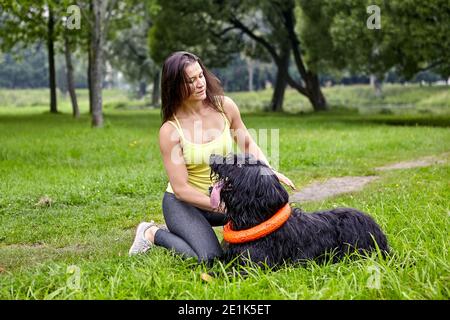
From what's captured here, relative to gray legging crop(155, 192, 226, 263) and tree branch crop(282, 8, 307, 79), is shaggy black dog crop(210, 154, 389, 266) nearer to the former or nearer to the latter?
gray legging crop(155, 192, 226, 263)

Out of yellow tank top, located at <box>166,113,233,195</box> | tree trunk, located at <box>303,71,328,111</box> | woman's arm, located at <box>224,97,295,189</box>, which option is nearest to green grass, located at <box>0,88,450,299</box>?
yellow tank top, located at <box>166,113,233,195</box>

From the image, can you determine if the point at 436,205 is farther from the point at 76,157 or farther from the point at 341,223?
the point at 76,157

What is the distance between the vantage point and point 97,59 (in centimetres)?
2150

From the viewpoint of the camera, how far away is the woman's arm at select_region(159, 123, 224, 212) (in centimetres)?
502

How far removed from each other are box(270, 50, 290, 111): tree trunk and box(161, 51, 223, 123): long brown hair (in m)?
29.4

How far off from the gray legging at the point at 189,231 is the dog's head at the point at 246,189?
66 cm

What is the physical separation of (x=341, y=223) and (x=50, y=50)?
29537 mm

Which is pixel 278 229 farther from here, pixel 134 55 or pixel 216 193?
pixel 134 55

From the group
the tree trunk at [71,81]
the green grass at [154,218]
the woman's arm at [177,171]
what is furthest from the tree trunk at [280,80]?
the woman's arm at [177,171]

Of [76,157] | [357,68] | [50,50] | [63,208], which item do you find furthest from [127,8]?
[63,208]

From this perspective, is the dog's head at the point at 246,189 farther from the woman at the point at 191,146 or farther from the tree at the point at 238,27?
the tree at the point at 238,27

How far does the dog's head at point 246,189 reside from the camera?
13.7 ft

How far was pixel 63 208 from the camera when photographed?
26.6ft
